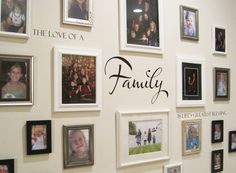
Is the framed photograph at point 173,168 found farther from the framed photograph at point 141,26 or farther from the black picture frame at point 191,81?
the framed photograph at point 141,26

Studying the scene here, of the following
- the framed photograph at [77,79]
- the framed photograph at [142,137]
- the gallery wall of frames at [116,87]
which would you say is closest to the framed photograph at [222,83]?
the gallery wall of frames at [116,87]

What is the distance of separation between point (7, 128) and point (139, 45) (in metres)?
0.89

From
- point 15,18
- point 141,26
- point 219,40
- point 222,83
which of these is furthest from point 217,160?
point 15,18

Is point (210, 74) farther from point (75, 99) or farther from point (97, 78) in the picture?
point (75, 99)

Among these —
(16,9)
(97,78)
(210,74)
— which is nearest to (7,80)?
(16,9)

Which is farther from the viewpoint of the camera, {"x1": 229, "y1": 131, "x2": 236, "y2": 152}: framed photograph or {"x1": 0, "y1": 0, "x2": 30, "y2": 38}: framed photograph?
{"x1": 229, "y1": 131, "x2": 236, "y2": 152}: framed photograph

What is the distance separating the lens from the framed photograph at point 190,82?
79.9 inches

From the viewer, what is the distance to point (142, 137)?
183 cm

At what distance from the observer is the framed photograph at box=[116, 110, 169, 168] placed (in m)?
1.74

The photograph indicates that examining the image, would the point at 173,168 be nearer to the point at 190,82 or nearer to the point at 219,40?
the point at 190,82

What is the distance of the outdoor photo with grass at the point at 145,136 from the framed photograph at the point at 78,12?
2.11ft

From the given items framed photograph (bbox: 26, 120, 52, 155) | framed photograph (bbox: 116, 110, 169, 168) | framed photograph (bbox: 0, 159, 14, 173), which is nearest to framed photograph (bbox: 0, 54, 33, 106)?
framed photograph (bbox: 26, 120, 52, 155)

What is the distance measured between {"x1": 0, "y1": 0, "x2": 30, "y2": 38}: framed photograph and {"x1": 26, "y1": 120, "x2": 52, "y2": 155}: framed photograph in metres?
0.43

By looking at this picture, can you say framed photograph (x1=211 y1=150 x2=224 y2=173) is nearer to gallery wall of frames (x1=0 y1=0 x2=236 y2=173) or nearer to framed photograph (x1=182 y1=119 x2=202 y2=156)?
gallery wall of frames (x1=0 y1=0 x2=236 y2=173)
